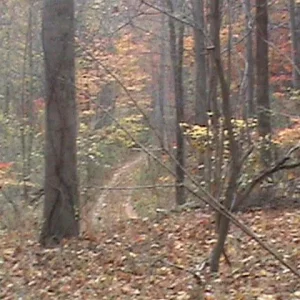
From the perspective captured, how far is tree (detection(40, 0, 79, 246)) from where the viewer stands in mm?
9836

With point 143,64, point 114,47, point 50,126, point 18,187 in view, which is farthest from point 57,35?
point 143,64

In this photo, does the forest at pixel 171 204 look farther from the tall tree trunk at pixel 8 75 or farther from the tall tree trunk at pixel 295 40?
the tall tree trunk at pixel 8 75

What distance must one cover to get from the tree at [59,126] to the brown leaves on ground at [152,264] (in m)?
0.43

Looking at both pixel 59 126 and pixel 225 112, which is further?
pixel 59 126

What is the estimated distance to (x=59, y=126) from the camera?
9.95 metres

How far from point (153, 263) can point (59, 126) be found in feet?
9.45

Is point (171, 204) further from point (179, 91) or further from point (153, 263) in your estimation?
point (153, 263)

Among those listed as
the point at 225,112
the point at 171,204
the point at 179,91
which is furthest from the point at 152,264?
the point at 179,91

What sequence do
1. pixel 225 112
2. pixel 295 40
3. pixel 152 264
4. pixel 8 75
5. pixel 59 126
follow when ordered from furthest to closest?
pixel 8 75
pixel 295 40
pixel 59 126
pixel 152 264
pixel 225 112

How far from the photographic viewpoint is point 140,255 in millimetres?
8664

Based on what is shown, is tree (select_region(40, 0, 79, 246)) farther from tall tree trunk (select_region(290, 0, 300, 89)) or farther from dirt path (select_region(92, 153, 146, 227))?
tall tree trunk (select_region(290, 0, 300, 89))

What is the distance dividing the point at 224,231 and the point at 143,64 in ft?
82.7

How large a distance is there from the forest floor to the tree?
1.29ft

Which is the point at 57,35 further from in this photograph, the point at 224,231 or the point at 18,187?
the point at 18,187
